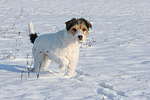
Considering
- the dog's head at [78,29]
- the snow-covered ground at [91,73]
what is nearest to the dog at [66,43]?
the dog's head at [78,29]

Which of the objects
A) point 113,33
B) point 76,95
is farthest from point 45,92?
point 113,33

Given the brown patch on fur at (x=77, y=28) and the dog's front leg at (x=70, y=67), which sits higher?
the brown patch on fur at (x=77, y=28)

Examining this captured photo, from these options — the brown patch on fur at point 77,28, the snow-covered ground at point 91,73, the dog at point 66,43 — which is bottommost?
the snow-covered ground at point 91,73

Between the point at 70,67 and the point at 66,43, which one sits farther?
the point at 70,67

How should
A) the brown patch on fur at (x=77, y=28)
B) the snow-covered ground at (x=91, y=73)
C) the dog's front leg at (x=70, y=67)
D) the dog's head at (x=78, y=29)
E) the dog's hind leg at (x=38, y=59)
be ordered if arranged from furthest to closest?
1. the dog's hind leg at (x=38, y=59)
2. the dog's front leg at (x=70, y=67)
3. the brown patch on fur at (x=77, y=28)
4. the dog's head at (x=78, y=29)
5. the snow-covered ground at (x=91, y=73)

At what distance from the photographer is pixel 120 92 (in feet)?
12.1

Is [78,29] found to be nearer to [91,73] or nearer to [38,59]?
[91,73]

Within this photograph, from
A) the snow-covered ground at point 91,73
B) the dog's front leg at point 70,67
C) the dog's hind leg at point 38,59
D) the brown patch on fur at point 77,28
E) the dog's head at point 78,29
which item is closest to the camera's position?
the snow-covered ground at point 91,73

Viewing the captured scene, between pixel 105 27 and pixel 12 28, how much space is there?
5.44 meters

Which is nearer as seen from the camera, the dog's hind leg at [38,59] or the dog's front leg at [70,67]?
the dog's front leg at [70,67]

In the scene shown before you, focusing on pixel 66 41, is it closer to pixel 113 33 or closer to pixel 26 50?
pixel 26 50

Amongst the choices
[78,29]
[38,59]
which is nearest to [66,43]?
[78,29]

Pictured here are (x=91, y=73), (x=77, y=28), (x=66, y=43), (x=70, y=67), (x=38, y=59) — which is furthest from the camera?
(x=38, y=59)

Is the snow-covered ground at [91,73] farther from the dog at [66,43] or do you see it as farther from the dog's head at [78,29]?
the dog's head at [78,29]
